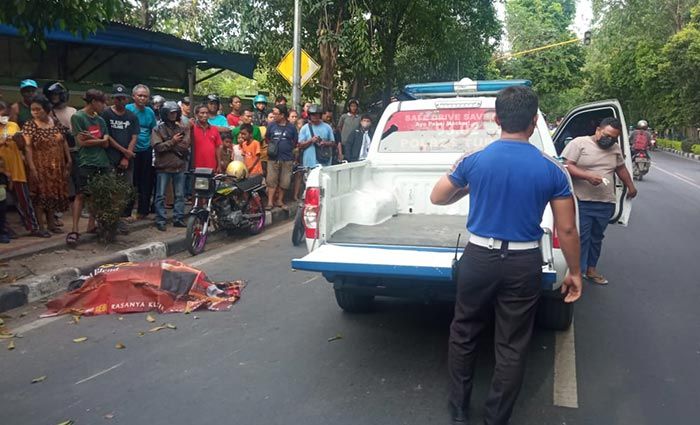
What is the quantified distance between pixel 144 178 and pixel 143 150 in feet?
1.33

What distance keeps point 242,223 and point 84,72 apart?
6.76 meters

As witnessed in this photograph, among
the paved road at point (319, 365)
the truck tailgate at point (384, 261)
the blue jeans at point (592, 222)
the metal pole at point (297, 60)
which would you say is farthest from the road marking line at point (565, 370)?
the metal pole at point (297, 60)

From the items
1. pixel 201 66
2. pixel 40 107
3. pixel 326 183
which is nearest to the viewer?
pixel 326 183

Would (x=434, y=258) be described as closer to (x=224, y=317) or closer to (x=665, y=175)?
(x=224, y=317)

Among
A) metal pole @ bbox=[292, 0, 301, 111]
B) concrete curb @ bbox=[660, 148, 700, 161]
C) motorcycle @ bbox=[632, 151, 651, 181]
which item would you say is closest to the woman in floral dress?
metal pole @ bbox=[292, 0, 301, 111]

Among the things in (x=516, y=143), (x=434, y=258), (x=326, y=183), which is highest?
(x=516, y=143)

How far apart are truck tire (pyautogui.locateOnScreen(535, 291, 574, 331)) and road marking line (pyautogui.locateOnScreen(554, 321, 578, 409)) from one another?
3.1 inches

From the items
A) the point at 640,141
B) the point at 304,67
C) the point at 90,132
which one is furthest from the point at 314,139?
the point at 640,141

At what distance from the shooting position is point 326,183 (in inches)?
172

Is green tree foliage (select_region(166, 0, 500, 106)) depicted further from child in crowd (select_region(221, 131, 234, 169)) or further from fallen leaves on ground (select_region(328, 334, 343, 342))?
fallen leaves on ground (select_region(328, 334, 343, 342))

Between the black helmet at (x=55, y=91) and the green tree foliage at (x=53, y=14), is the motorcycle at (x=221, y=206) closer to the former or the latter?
the black helmet at (x=55, y=91)

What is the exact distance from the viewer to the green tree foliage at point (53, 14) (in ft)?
15.6

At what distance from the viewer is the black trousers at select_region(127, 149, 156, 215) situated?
8414 mm

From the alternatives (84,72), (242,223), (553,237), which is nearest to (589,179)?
(553,237)
